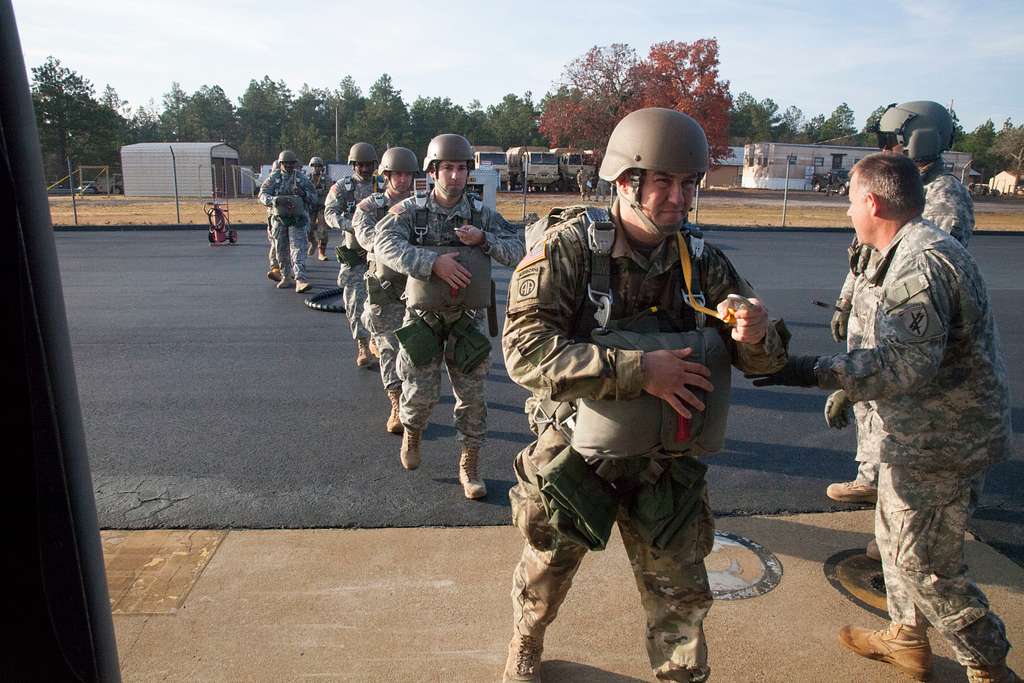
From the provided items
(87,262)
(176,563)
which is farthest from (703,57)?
(176,563)

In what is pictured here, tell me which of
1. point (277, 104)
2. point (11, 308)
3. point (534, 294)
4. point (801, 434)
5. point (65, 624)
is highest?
point (277, 104)

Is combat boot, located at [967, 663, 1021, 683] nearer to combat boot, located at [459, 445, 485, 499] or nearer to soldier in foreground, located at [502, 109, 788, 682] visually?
soldier in foreground, located at [502, 109, 788, 682]

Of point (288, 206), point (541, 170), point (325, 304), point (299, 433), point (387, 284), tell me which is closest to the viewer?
point (387, 284)

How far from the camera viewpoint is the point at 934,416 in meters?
2.80

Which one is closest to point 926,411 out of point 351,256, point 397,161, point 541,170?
point 397,161

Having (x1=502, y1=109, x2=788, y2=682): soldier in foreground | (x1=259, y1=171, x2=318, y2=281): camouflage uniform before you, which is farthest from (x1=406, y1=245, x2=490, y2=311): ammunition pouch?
(x1=259, y1=171, x2=318, y2=281): camouflage uniform

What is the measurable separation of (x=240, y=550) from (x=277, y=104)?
85.5 metres

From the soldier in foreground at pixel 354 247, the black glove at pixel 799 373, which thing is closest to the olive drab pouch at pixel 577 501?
the black glove at pixel 799 373

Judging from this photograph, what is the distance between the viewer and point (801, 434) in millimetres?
5785

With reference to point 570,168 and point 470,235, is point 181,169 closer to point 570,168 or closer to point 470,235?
point 570,168

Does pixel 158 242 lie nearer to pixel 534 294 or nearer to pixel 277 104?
pixel 534 294

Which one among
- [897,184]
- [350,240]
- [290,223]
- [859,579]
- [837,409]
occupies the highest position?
[897,184]

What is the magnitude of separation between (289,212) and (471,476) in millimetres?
8202

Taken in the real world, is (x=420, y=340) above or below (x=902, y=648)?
above
